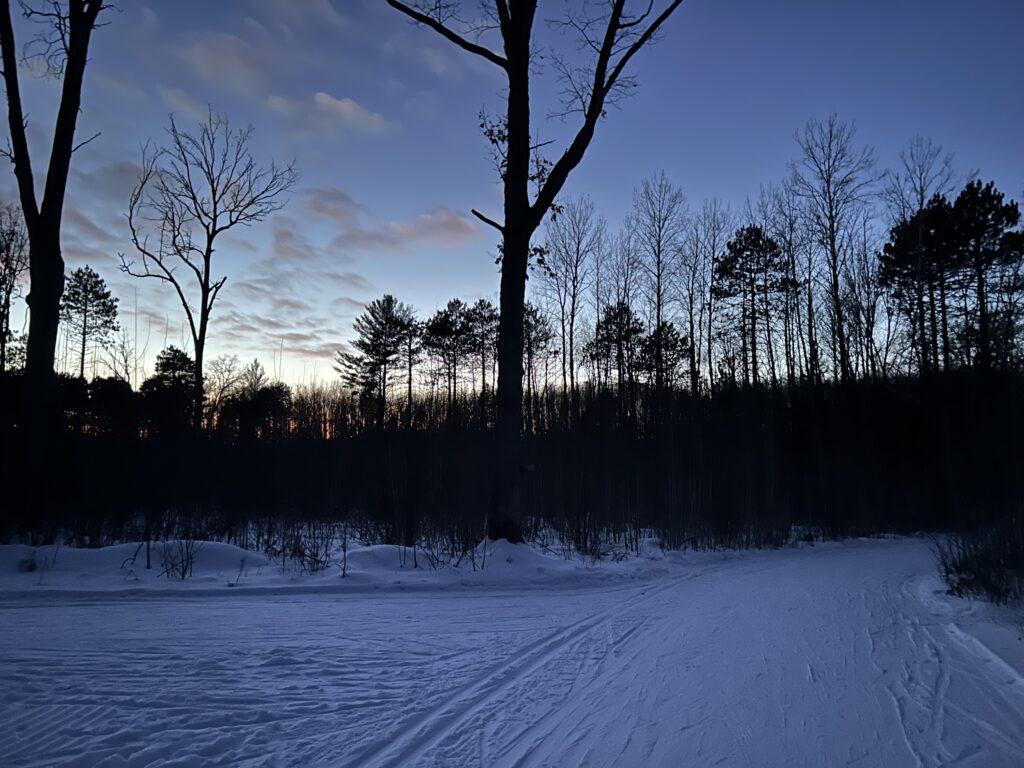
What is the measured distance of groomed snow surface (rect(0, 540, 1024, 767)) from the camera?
304 centimetres

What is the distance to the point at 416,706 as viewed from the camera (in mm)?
3570

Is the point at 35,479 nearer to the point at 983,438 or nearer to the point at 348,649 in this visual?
the point at 348,649

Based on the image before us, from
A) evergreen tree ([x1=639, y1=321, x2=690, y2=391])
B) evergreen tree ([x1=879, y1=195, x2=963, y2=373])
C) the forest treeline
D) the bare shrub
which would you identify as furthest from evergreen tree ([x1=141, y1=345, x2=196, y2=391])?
evergreen tree ([x1=879, y1=195, x2=963, y2=373])

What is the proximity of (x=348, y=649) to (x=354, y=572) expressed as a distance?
11.4 ft

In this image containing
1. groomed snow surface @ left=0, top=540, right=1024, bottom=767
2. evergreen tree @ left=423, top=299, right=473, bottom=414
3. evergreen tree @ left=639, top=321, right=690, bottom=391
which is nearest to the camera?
groomed snow surface @ left=0, top=540, right=1024, bottom=767

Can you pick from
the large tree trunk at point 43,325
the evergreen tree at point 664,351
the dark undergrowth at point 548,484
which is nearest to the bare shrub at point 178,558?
the dark undergrowth at point 548,484

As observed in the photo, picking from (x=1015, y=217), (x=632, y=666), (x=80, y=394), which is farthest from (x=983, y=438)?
(x=80, y=394)

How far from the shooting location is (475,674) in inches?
167

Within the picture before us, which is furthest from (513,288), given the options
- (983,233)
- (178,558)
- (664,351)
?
(983,233)

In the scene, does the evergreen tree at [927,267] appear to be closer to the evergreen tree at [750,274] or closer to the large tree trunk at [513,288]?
the evergreen tree at [750,274]

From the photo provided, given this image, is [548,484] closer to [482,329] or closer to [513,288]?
[513,288]

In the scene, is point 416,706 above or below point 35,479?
below

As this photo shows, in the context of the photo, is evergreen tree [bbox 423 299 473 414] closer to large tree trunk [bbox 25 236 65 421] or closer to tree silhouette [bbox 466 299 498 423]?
tree silhouette [bbox 466 299 498 423]

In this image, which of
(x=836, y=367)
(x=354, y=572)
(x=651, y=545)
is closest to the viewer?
(x=354, y=572)
